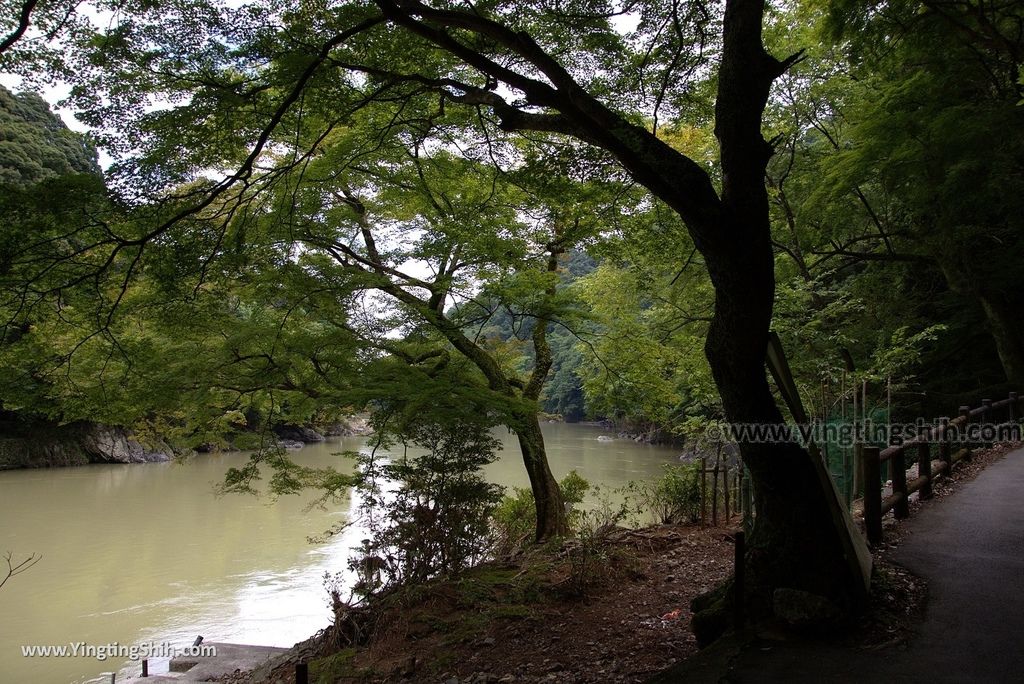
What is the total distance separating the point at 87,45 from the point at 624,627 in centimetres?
589

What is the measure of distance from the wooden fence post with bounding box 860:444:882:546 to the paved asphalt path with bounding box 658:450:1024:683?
0.22 metres

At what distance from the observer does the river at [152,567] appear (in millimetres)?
9469

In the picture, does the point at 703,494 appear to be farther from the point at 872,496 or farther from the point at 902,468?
the point at 872,496

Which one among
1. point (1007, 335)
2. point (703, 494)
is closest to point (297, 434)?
point (703, 494)

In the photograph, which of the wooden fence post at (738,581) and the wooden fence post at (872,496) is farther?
the wooden fence post at (872,496)

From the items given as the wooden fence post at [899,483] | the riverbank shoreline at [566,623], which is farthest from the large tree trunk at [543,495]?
the wooden fence post at [899,483]

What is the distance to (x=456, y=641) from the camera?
17.7ft

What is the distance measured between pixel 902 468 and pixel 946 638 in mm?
2828

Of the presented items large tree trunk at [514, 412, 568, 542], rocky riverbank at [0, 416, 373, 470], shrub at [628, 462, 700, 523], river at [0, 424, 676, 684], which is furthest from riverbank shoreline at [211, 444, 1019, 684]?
rocky riverbank at [0, 416, 373, 470]

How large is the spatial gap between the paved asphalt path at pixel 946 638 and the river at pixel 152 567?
22.4 ft

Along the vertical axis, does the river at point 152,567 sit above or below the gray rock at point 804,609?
below

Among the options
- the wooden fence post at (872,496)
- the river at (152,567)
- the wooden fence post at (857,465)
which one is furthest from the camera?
the river at (152,567)

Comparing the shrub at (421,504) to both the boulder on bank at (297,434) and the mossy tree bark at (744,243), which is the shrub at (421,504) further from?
the boulder on bank at (297,434)

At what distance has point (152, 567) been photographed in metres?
12.6
